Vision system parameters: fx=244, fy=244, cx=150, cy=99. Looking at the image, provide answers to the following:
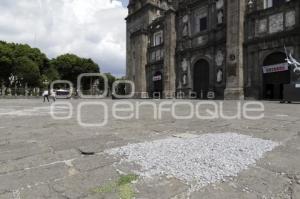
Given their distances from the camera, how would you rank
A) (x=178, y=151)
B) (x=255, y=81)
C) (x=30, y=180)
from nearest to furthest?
(x=30, y=180) < (x=178, y=151) < (x=255, y=81)

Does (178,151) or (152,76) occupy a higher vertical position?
(152,76)

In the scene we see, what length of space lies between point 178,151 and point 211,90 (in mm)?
22278

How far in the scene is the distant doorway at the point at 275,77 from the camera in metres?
19.6

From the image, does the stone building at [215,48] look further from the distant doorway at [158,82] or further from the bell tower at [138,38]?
the bell tower at [138,38]

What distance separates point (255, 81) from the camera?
21.1 meters

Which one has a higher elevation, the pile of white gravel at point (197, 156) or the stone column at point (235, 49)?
the stone column at point (235, 49)

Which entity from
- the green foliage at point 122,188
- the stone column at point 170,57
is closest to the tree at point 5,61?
the stone column at point 170,57

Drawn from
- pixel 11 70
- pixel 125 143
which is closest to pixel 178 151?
pixel 125 143

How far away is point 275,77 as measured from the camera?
66.1ft

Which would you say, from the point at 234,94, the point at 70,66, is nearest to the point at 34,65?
the point at 70,66

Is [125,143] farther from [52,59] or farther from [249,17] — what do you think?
[52,59]

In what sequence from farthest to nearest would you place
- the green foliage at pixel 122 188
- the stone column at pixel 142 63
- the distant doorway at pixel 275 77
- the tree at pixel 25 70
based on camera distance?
the tree at pixel 25 70 → the stone column at pixel 142 63 → the distant doorway at pixel 275 77 → the green foliage at pixel 122 188

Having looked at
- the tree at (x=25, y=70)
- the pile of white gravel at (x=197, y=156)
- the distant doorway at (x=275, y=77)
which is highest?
the tree at (x=25, y=70)

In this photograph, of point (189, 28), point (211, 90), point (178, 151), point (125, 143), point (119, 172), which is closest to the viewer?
point (119, 172)
